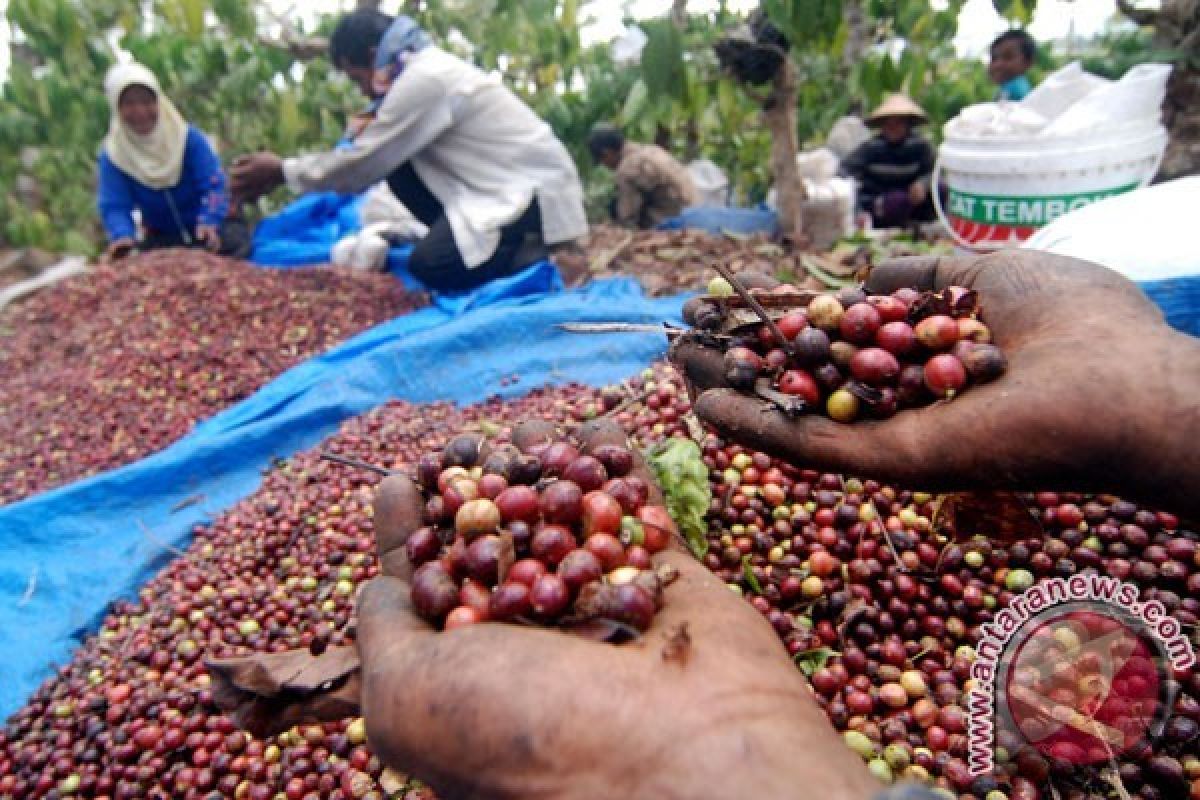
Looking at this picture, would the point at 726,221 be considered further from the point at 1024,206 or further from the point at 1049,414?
the point at 1049,414

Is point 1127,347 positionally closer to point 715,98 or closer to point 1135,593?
point 1135,593

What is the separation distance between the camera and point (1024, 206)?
5438 millimetres

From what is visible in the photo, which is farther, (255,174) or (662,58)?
(255,174)

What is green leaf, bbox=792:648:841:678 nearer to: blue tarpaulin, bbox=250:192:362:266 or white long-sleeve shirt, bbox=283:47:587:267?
white long-sleeve shirt, bbox=283:47:587:267

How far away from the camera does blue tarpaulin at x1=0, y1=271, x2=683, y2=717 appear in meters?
3.91

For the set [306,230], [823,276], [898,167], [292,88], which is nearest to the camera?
[823,276]

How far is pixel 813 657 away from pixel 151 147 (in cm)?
962

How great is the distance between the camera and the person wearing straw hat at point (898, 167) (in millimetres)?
9523

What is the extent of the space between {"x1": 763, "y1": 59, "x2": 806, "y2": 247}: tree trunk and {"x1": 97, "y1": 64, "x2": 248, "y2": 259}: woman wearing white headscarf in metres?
6.22

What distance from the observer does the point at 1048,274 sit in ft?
7.02

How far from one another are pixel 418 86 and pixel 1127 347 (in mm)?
6859

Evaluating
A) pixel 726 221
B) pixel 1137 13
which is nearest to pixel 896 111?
pixel 726 221

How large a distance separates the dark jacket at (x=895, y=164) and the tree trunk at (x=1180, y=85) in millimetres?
2791

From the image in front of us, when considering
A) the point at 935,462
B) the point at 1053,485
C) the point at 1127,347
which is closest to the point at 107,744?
the point at 935,462
